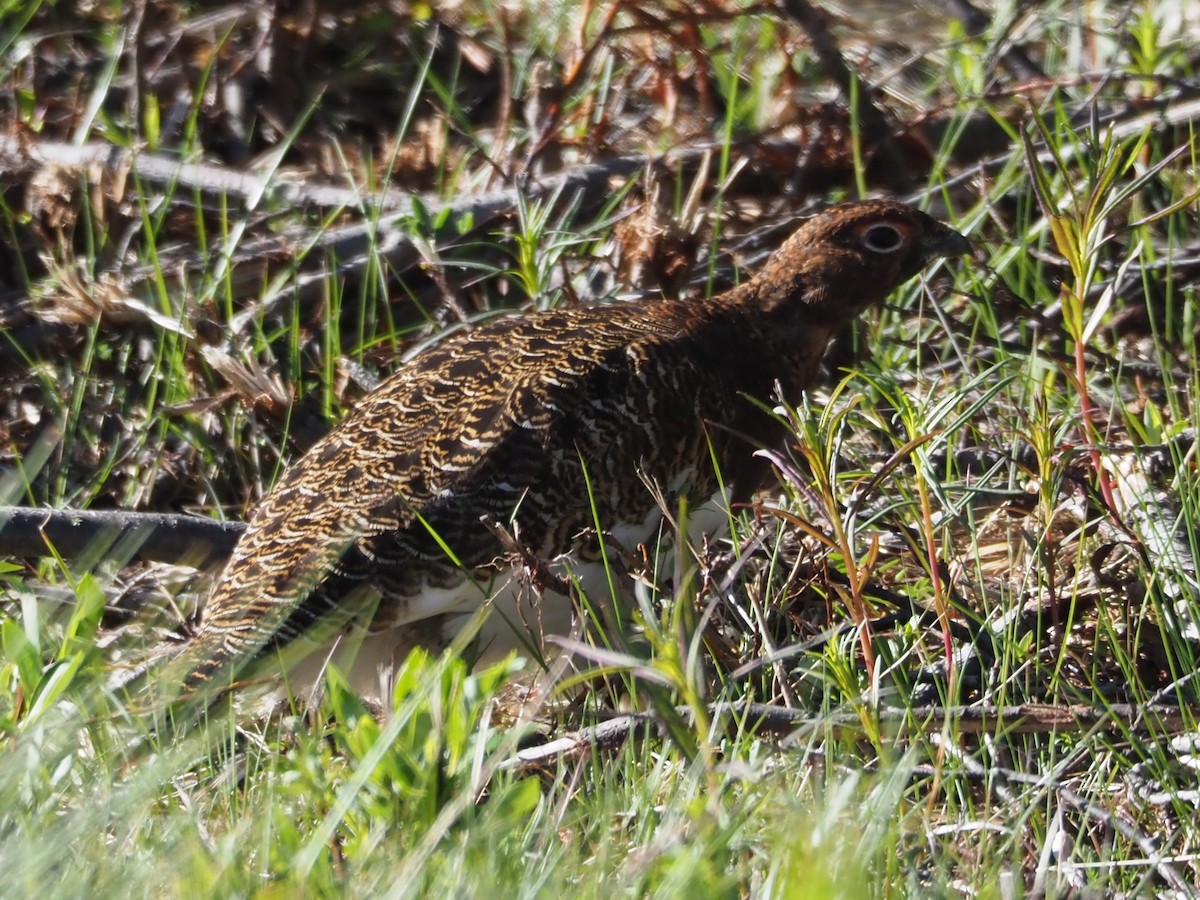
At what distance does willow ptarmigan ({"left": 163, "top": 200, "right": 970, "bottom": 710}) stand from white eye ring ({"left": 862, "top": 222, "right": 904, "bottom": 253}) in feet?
1.47

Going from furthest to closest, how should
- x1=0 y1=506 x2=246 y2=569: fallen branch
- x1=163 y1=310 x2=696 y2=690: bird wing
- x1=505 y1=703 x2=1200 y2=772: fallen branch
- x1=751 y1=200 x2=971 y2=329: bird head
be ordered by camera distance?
x1=751 y1=200 x2=971 y2=329: bird head → x1=0 y1=506 x2=246 y2=569: fallen branch → x1=163 y1=310 x2=696 y2=690: bird wing → x1=505 y1=703 x2=1200 y2=772: fallen branch

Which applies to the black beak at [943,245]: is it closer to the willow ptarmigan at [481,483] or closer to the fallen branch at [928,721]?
the willow ptarmigan at [481,483]

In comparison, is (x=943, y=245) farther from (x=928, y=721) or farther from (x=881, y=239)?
(x=928, y=721)

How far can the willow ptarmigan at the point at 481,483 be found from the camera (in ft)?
10.1

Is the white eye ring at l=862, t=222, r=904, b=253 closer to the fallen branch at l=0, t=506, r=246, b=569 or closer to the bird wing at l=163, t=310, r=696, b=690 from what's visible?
the bird wing at l=163, t=310, r=696, b=690

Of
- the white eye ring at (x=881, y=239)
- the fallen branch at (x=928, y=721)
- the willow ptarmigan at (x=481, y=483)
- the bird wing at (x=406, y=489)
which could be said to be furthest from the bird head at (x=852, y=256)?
the fallen branch at (x=928, y=721)

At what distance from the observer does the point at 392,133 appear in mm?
5242

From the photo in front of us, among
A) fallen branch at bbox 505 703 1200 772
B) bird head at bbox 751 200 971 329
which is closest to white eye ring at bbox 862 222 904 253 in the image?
bird head at bbox 751 200 971 329

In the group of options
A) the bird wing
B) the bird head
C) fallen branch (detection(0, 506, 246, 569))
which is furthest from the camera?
the bird head

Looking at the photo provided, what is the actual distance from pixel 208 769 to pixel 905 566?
155 centimetres

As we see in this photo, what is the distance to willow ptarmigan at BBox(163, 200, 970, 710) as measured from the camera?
307 centimetres

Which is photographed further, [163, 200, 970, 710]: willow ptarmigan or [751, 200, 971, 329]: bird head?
[751, 200, 971, 329]: bird head

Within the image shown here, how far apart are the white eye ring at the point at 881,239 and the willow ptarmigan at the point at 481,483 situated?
0.45 metres

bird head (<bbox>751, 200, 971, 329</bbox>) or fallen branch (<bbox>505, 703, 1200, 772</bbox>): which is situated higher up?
bird head (<bbox>751, 200, 971, 329</bbox>)
